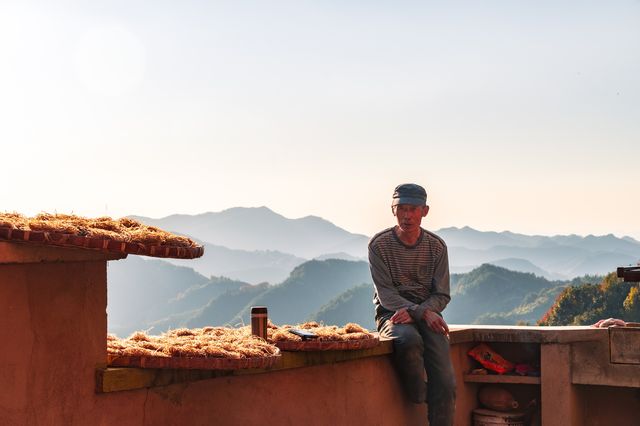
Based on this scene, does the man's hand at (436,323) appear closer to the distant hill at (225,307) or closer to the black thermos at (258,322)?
the black thermos at (258,322)

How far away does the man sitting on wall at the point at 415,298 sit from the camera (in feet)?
20.7

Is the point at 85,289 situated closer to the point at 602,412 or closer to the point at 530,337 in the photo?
the point at 530,337

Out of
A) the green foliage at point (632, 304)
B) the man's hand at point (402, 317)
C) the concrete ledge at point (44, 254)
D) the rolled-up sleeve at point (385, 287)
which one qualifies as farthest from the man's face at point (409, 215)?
the green foliage at point (632, 304)

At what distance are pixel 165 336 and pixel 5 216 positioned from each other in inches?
50.5

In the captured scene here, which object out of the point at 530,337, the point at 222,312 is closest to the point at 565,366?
the point at 530,337

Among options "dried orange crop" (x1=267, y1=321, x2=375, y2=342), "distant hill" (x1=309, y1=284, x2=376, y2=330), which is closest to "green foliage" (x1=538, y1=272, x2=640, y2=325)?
"dried orange crop" (x1=267, y1=321, x2=375, y2=342)

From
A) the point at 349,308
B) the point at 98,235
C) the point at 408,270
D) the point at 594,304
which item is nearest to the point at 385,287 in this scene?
the point at 408,270

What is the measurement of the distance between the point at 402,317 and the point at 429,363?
1.17 feet

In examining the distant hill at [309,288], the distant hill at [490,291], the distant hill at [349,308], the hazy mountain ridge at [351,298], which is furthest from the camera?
the distant hill at [309,288]

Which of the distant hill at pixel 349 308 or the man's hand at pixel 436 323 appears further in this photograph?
the distant hill at pixel 349 308

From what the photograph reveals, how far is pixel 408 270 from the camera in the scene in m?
6.47

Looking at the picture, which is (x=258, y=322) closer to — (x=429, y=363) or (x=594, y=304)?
(x=429, y=363)

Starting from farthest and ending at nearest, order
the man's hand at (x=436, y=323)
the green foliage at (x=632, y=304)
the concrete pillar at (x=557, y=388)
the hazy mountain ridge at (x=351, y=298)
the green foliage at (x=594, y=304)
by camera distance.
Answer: the hazy mountain ridge at (x=351, y=298), the green foliage at (x=632, y=304), the green foliage at (x=594, y=304), the concrete pillar at (x=557, y=388), the man's hand at (x=436, y=323)

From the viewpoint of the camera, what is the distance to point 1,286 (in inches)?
142
